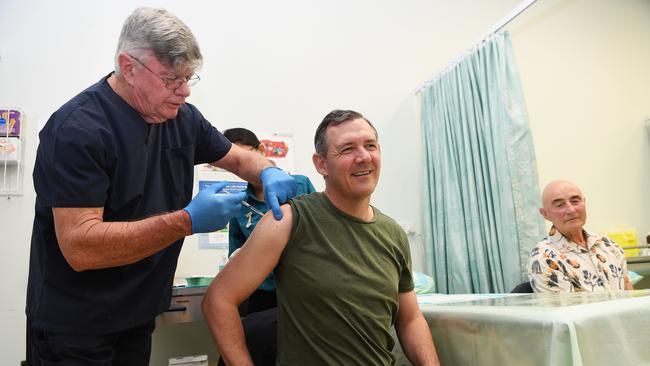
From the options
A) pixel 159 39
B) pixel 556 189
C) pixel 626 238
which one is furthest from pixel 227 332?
pixel 626 238

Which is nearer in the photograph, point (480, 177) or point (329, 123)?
point (329, 123)

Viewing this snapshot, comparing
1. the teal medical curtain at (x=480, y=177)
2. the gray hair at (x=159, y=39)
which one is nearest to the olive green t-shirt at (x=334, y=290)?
the gray hair at (x=159, y=39)

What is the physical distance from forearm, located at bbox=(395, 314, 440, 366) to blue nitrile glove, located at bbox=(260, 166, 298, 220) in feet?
1.57

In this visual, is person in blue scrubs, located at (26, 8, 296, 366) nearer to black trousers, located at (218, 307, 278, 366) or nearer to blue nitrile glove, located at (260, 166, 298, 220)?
blue nitrile glove, located at (260, 166, 298, 220)

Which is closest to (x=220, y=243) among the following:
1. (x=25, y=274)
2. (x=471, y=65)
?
(x=25, y=274)

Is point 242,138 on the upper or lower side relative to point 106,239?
upper

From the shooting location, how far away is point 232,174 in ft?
8.56

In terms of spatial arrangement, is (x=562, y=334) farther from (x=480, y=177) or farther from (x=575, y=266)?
(x=480, y=177)

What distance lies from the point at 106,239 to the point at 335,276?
52 cm

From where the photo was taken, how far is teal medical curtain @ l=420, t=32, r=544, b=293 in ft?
7.66

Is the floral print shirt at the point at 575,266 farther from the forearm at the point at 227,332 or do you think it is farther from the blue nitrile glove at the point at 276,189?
the forearm at the point at 227,332

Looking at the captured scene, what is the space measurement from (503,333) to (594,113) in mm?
3102

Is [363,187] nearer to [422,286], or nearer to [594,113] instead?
[422,286]

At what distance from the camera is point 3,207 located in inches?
86.3
